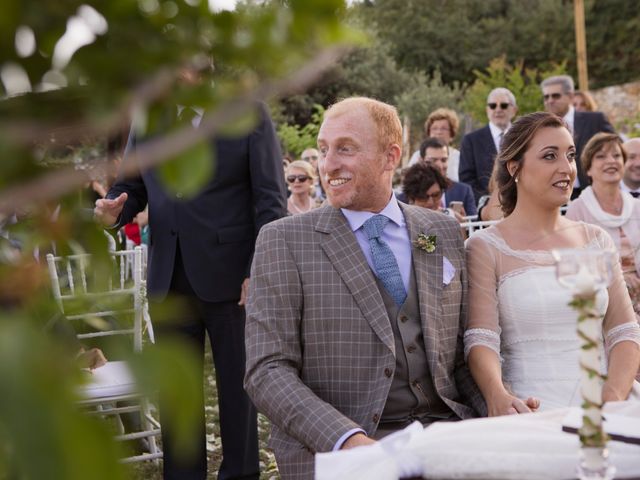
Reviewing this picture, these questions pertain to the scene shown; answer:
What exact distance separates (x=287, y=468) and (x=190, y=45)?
2353mm

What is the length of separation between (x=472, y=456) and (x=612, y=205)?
381cm

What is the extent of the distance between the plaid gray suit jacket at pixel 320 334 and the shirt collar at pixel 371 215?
0.07 metres

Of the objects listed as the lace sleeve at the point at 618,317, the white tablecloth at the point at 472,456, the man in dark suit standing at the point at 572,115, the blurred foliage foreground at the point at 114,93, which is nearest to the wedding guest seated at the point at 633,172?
the man in dark suit standing at the point at 572,115

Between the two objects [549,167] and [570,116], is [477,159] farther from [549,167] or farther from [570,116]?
[549,167]

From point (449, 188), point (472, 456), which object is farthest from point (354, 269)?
point (449, 188)

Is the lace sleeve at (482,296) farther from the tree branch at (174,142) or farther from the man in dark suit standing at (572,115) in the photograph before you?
the man in dark suit standing at (572,115)

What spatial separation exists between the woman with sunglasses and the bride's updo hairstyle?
485 cm

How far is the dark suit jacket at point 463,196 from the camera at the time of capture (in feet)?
24.6

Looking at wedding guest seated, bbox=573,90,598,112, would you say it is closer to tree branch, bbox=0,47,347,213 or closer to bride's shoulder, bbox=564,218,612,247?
bride's shoulder, bbox=564,218,612,247

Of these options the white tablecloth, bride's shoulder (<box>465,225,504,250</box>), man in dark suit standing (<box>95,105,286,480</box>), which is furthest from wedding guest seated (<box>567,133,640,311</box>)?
the white tablecloth

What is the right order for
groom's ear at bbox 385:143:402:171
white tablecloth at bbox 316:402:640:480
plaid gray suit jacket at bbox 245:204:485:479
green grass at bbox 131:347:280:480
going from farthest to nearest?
green grass at bbox 131:347:280:480 → groom's ear at bbox 385:143:402:171 → plaid gray suit jacket at bbox 245:204:485:479 → white tablecloth at bbox 316:402:640:480

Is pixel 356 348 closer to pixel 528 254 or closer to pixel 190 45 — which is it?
pixel 528 254

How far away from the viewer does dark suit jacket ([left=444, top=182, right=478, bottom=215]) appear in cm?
749

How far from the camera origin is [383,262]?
3.08 metres
